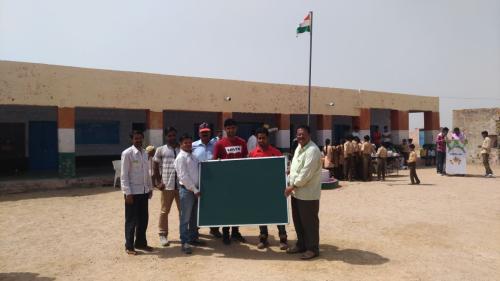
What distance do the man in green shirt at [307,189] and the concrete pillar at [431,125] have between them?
19308 millimetres

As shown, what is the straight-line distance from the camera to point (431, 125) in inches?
888

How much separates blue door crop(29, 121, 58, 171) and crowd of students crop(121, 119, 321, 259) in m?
12.5

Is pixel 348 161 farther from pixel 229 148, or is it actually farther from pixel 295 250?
pixel 295 250

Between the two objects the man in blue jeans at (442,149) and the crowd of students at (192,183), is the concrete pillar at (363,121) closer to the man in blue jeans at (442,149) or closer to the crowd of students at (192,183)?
the man in blue jeans at (442,149)

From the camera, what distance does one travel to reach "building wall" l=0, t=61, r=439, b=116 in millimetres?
12000

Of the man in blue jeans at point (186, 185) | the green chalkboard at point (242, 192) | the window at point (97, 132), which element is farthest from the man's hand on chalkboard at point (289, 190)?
the window at point (97, 132)

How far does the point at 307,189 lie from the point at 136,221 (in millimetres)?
2407

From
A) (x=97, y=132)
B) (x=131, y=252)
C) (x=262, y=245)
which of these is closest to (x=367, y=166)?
(x=262, y=245)

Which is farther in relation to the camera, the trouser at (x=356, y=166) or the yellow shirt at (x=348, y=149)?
the trouser at (x=356, y=166)

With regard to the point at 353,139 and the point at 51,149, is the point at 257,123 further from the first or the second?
the point at 51,149

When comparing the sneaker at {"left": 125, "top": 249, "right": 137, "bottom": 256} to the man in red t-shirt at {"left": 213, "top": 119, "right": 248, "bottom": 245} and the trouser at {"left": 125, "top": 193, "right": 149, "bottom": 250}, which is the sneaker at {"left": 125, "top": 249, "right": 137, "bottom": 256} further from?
the man in red t-shirt at {"left": 213, "top": 119, "right": 248, "bottom": 245}

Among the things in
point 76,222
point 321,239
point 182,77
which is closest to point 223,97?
point 182,77

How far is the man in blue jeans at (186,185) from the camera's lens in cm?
552

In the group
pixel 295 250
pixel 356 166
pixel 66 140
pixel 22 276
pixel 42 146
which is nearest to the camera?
pixel 22 276
